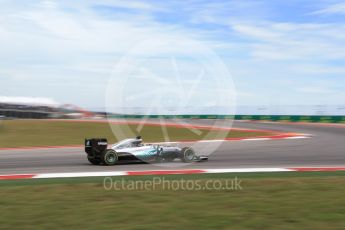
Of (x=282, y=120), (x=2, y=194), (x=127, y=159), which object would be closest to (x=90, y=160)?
(x=127, y=159)

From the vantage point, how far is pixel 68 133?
30.5m

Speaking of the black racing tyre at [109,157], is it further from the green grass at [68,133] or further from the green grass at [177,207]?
the green grass at [68,133]

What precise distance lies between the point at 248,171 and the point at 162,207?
205 inches

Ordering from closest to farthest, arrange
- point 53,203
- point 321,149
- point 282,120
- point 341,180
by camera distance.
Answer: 1. point 53,203
2. point 341,180
3. point 321,149
4. point 282,120

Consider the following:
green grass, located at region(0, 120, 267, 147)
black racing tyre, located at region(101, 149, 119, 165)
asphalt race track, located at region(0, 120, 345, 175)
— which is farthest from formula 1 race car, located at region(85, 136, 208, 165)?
green grass, located at region(0, 120, 267, 147)

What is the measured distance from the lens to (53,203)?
277 inches

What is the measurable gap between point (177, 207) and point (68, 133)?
24820 millimetres

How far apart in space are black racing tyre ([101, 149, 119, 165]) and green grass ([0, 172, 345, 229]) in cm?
495

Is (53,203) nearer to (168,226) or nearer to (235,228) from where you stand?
(168,226)

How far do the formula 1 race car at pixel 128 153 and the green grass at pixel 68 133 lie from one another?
9878 mm

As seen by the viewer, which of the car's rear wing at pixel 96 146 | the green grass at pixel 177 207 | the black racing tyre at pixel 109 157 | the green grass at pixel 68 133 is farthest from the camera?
the green grass at pixel 68 133

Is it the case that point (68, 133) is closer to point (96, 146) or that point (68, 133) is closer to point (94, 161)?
point (94, 161)

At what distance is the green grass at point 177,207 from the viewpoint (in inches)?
230

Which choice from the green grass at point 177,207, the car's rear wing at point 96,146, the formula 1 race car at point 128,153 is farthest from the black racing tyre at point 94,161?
the green grass at point 177,207
